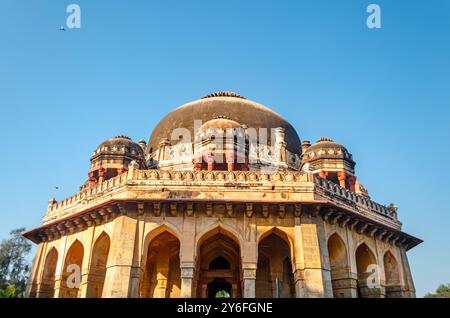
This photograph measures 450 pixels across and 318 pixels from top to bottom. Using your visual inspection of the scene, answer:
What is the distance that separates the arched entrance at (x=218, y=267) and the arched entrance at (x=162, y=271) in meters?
1.09

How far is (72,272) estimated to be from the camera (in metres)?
19.2

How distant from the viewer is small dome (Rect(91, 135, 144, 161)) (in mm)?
22906

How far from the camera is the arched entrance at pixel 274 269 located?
19.0m

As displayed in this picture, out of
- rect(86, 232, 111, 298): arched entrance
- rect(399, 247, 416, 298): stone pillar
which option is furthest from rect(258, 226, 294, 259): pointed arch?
rect(399, 247, 416, 298): stone pillar

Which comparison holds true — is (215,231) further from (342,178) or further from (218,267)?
(342,178)

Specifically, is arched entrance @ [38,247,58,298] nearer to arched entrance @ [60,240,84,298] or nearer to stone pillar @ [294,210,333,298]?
arched entrance @ [60,240,84,298]

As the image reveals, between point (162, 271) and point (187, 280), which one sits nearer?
point (187, 280)

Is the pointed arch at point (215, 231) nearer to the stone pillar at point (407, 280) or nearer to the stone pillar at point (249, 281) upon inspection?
the stone pillar at point (249, 281)

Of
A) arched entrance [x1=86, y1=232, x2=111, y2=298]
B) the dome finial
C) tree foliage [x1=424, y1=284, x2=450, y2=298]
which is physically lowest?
arched entrance [x1=86, y1=232, x2=111, y2=298]

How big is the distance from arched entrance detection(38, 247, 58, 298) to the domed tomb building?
1.8 inches

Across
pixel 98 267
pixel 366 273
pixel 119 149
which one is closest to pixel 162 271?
pixel 98 267

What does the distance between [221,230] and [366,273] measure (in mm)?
7347

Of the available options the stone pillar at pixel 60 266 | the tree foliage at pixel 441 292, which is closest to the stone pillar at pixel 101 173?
the stone pillar at pixel 60 266
